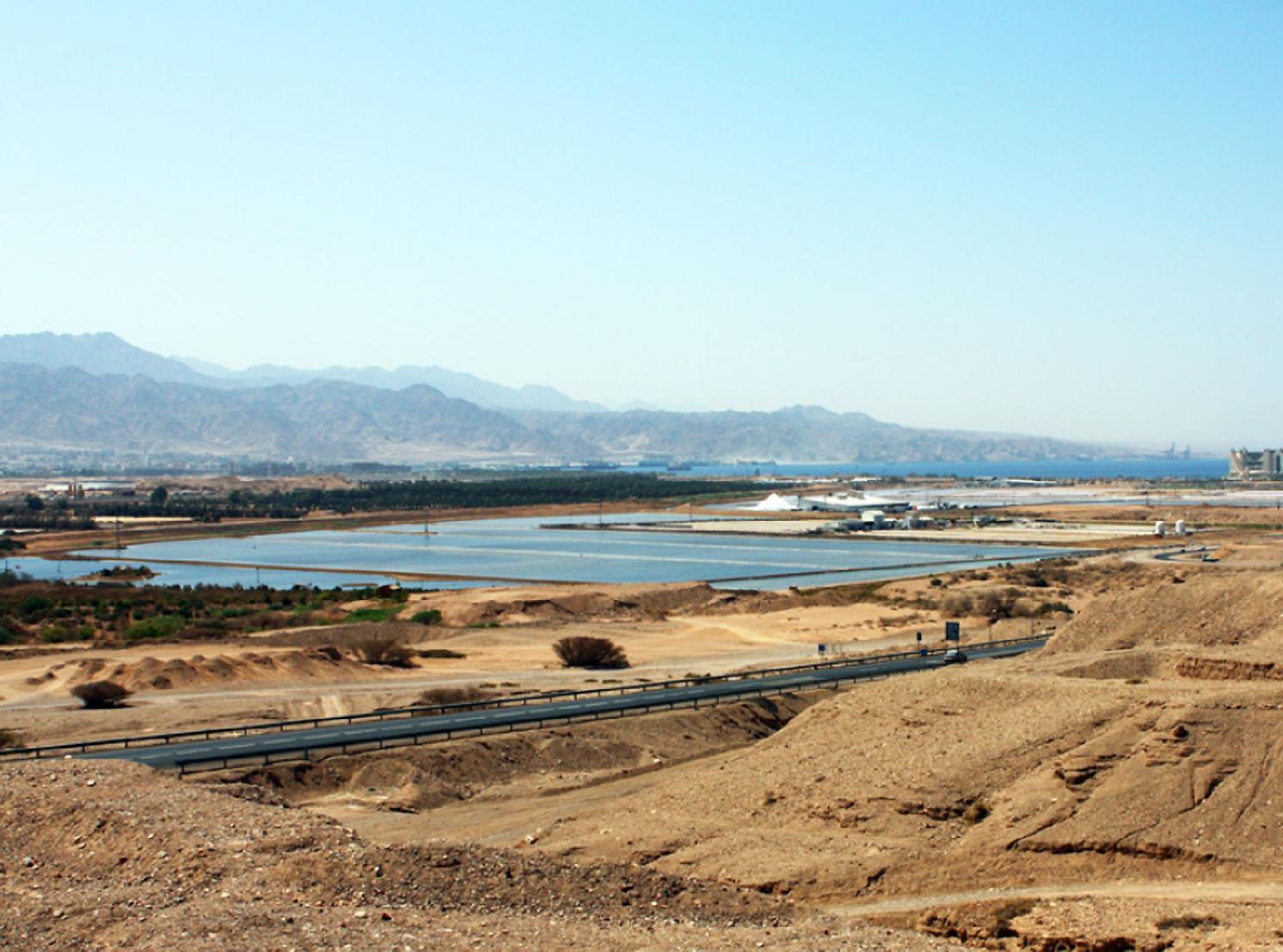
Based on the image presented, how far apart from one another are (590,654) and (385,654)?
769 centimetres

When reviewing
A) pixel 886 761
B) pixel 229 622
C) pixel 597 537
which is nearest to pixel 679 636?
pixel 229 622

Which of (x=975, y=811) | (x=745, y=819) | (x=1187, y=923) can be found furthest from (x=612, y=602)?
(x=1187, y=923)

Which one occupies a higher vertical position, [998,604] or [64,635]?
[998,604]

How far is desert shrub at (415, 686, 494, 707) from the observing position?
1510 inches

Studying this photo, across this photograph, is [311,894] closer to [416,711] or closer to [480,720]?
[480,720]

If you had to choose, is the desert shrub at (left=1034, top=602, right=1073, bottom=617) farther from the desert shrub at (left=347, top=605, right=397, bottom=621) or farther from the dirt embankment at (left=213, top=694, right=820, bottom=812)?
the desert shrub at (left=347, top=605, right=397, bottom=621)

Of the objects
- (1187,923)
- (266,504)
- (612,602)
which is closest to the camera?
(1187,923)

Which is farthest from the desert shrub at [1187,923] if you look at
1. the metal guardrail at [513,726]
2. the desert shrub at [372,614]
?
the desert shrub at [372,614]

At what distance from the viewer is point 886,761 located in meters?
25.1

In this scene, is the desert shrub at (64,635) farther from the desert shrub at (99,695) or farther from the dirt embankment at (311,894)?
the dirt embankment at (311,894)

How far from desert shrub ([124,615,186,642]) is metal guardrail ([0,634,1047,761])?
22.4 metres

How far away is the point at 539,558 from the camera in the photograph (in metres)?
104

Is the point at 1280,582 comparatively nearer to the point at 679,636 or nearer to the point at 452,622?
the point at 679,636

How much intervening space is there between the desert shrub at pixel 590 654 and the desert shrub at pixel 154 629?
1898 cm
